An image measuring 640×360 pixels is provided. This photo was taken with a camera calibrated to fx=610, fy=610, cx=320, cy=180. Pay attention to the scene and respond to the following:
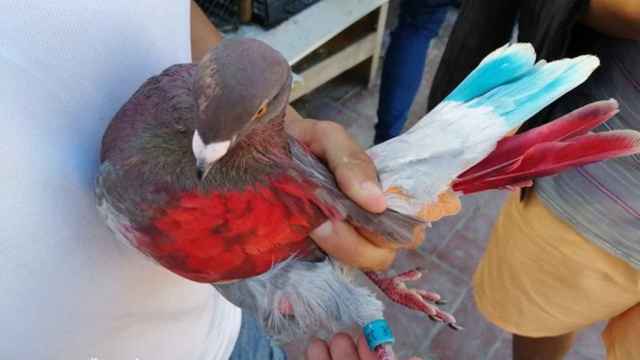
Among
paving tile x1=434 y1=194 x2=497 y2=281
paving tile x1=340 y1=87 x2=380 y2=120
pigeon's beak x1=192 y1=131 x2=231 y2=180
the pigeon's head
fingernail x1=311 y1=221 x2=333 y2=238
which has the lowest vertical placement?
paving tile x1=434 y1=194 x2=497 y2=281

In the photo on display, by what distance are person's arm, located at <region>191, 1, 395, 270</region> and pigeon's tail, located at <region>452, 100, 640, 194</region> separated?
103mm

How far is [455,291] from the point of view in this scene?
60.7 inches

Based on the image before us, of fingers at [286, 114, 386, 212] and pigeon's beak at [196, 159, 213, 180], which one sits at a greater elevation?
pigeon's beak at [196, 159, 213, 180]

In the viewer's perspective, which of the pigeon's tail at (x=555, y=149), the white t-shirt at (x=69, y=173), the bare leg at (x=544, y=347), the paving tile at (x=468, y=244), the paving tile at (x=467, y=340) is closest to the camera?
the white t-shirt at (x=69, y=173)

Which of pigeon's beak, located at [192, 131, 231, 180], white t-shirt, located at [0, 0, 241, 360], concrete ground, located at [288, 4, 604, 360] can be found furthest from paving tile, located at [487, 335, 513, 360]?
pigeon's beak, located at [192, 131, 231, 180]

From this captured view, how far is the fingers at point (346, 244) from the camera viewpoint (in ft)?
1.82

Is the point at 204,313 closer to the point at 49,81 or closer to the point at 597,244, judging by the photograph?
the point at 49,81

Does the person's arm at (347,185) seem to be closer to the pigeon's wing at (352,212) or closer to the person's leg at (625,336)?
the pigeon's wing at (352,212)

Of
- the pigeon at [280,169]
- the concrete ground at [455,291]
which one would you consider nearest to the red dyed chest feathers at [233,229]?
the pigeon at [280,169]

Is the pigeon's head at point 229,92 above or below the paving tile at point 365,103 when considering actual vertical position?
above

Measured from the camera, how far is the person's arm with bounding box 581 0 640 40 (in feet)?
2.26

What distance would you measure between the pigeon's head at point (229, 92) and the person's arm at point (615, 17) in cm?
46

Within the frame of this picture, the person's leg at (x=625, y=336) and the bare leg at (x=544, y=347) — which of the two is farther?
the bare leg at (x=544, y=347)

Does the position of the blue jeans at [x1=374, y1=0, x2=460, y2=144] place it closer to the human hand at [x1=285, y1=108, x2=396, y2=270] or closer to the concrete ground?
the concrete ground
